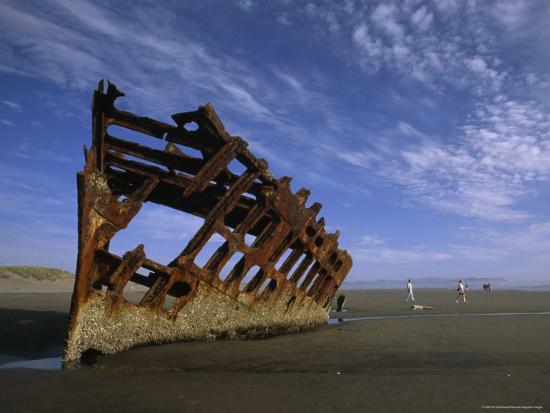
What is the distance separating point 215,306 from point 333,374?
7.97 feet

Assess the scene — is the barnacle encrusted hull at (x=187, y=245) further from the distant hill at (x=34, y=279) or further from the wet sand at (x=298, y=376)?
the distant hill at (x=34, y=279)

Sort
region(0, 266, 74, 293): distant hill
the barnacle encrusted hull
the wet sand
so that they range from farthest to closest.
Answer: region(0, 266, 74, 293): distant hill → the barnacle encrusted hull → the wet sand

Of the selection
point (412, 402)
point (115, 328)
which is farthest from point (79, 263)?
point (412, 402)

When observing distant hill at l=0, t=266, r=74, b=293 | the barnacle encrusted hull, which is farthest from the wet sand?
distant hill at l=0, t=266, r=74, b=293

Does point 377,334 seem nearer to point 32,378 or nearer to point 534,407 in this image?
point 534,407

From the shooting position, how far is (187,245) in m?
6.20

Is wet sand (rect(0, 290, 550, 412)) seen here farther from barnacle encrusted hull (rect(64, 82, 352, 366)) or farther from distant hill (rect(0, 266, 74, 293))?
distant hill (rect(0, 266, 74, 293))

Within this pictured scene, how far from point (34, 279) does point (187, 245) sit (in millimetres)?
30362

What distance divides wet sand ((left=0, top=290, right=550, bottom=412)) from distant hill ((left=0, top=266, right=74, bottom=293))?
23.6m

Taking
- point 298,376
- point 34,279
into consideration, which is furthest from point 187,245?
point 34,279

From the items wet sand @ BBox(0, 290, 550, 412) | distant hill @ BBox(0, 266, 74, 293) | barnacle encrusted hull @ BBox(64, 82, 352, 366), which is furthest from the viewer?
distant hill @ BBox(0, 266, 74, 293)

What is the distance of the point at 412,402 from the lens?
3531mm

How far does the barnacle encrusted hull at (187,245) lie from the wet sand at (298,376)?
408mm

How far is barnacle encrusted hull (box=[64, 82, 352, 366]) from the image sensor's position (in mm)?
5215
